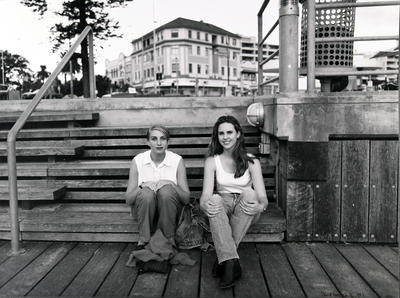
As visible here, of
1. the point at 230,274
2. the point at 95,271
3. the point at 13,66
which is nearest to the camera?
the point at 230,274

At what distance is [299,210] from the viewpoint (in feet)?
11.2

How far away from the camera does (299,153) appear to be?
3396mm

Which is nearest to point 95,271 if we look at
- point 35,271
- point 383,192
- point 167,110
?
point 35,271

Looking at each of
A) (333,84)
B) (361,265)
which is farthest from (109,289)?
(333,84)

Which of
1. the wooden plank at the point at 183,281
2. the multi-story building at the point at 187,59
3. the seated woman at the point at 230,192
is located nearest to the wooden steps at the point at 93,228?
the seated woman at the point at 230,192

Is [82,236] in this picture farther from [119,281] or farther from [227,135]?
[227,135]

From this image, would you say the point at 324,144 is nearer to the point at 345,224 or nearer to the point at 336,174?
the point at 336,174

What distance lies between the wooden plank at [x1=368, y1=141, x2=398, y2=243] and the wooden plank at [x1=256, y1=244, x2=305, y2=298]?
2.67 feet

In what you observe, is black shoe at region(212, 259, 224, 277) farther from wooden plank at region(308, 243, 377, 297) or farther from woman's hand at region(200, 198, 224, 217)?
wooden plank at region(308, 243, 377, 297)

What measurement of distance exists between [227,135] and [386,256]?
1499mm

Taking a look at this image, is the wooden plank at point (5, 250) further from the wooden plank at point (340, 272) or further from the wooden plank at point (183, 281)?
the wooden plank at point (340, 272)

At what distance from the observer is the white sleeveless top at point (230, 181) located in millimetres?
3139

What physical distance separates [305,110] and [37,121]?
3201mm

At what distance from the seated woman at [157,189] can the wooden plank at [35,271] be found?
0.65 m
